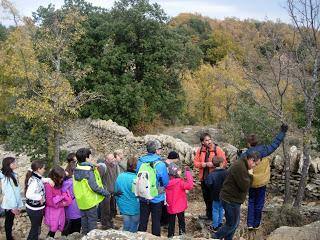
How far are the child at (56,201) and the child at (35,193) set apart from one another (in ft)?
0.30

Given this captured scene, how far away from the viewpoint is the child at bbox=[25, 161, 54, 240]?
5820 millimetres

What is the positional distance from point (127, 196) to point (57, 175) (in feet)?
3.66

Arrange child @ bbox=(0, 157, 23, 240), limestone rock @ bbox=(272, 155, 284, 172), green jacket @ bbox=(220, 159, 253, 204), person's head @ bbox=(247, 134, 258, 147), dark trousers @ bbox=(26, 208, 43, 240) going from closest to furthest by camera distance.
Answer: green jacket @ bbox=(220, 159, 253, 204) < dark trousers @ bbox=(26, 208, 43, 240) < child @ bbox=(0, 157, 23, 240) < person's head @ bbox=(247, 134, 258, 147) < limestone rock @ bbox=(272, 155, 284, 172)

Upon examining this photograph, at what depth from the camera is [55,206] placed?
20.2 feet

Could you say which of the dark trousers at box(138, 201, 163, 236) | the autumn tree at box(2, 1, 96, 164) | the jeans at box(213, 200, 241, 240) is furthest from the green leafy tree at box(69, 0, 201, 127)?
the jeans at box(213, 200, 241, 240)

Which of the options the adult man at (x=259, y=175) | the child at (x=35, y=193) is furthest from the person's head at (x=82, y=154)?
the adult man at (x=259, y=175)

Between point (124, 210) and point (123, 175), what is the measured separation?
590 millimetres

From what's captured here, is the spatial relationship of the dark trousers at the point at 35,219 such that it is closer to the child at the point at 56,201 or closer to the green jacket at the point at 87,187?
the child at the point at 56,201

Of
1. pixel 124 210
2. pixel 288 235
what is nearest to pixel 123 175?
pixel 124 210

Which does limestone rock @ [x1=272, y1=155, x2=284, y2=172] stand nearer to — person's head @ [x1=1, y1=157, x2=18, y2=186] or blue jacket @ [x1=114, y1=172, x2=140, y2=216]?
blue jacket @ [x1=114, y1=172, x2=140, y2=216]

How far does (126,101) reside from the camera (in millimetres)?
18766

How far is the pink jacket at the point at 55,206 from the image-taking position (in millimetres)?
6062

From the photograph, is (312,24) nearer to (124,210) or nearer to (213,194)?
(213,194)

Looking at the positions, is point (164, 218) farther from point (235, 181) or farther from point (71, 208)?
point (235, 181)
